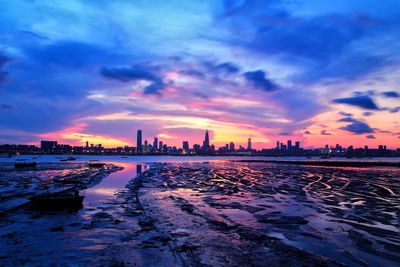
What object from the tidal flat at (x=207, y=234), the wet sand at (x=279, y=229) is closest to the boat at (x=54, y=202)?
the tidal flat at (x=207, y=234)

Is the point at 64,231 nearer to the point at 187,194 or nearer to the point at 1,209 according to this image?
the point at 1,209

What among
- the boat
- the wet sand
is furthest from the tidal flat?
the boat

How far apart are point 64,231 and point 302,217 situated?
15948 millimetres

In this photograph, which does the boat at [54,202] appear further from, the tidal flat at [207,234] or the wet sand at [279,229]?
the wet sand at [279,229]

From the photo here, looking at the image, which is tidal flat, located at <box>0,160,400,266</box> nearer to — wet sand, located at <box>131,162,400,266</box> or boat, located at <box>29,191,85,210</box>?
wet sand, located at <box>131,162,400,266</box>

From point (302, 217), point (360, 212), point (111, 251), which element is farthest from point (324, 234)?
point (111, 251)

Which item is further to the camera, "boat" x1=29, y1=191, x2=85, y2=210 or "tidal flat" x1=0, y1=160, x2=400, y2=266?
"boat" x1=29, y1=191, x2=85, y2=210

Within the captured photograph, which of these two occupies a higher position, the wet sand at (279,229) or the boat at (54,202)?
the boat at (54,202)

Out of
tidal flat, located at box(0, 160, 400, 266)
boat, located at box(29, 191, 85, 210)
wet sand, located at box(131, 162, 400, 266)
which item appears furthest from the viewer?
boat, located at box(29, 191, 85, 210)

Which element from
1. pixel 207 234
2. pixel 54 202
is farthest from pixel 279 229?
pixel 54 202

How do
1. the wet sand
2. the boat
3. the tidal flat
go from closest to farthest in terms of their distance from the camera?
the tidal flat → the wet sand → the boat

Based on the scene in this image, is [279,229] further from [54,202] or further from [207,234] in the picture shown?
[54,202]

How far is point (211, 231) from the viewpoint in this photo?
62.1 feet

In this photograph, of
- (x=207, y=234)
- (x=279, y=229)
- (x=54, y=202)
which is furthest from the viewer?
(x=54, y=202)
